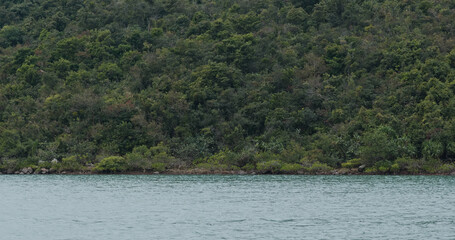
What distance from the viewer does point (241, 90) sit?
66250 mm

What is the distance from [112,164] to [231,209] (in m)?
28.4

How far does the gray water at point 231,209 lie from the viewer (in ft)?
79.8

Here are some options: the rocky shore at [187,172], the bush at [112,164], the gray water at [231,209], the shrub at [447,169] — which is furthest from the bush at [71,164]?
the shrub at [447,169]

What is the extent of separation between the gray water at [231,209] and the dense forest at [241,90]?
390 inches

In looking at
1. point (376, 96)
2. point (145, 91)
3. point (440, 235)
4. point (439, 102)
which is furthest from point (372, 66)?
point (440, 235)

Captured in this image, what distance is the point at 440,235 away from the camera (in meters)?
23.4

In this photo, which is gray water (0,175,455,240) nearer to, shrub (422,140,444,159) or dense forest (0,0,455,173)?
shrub (422,140,444,159)

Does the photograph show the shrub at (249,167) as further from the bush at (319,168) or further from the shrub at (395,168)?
the shrub at (395,168)

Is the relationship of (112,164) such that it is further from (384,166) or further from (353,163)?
(384,166)

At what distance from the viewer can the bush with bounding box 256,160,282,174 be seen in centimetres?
5541

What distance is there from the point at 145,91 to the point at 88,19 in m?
21.3

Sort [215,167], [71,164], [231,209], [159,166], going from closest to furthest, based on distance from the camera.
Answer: [231,209]
[215,167]
[159,166]
[71,164]

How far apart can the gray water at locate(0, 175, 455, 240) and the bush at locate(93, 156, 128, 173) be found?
32.4ft

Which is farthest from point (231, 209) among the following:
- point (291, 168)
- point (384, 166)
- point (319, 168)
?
point (384, 166)
